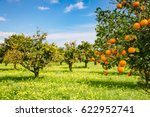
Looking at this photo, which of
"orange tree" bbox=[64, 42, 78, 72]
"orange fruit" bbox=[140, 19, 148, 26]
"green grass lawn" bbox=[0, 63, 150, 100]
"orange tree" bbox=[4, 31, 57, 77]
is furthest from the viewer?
"orange tree" bbox=[64, 42, 78, 72]

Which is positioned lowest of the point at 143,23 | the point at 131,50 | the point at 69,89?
the point at 69,89

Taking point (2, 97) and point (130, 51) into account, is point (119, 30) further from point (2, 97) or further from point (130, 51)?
point (2, 97)

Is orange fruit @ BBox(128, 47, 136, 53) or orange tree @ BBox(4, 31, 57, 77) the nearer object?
orange fruit @ BBox(128, 47, 136, 53)

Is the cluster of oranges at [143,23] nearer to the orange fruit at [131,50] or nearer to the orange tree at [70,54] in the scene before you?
the orange fruit at [131,50]

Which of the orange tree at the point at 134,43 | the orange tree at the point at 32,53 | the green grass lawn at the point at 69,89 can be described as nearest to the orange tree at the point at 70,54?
the orange tree at the point at 32,53

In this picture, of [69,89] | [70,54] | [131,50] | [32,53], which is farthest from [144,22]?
[70,54]

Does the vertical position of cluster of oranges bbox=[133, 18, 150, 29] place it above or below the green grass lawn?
above

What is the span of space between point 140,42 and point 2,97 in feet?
34.7

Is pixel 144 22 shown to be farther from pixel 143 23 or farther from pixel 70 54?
pixel 70 54

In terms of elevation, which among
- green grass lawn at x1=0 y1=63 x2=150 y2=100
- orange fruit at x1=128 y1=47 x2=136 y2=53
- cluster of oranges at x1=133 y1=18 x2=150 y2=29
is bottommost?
green grass lawn at x1=0 y1=63 x2=150 y2=100

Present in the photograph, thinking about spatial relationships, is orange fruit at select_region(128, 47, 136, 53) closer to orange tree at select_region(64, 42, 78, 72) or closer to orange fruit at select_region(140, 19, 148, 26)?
orange fruit at select_region(140, 19, 148, 26)

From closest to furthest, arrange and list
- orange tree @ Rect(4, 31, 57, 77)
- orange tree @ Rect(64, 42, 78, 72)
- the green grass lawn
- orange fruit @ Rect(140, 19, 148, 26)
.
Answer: orange fruit @ Rect(140, 19, 148, 26), the green grass lawn, orange tree @ Rect(4, 31, 57, 77), orange tree @ Rect(64, 42, 78, 72)

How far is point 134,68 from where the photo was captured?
7.74 metres

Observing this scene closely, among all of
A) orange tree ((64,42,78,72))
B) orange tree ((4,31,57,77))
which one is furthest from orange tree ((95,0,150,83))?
orange tree ((64,42,78,72))
